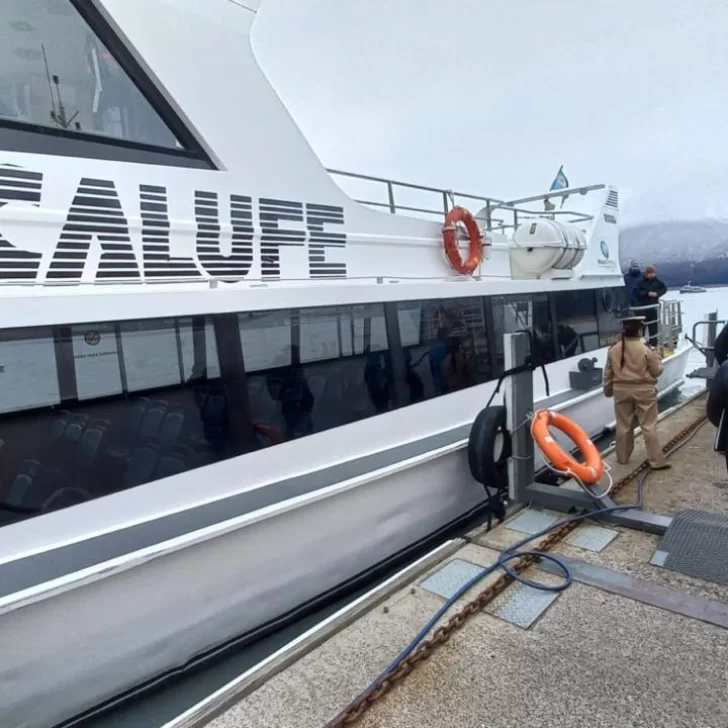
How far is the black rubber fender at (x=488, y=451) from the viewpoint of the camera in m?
4.16

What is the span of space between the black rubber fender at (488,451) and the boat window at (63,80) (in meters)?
2.95

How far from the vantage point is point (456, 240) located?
5.17m

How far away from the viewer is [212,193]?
3.55 meters

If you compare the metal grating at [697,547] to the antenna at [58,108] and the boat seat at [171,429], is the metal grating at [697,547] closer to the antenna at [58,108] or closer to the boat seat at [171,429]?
the boat seat at [171,429]

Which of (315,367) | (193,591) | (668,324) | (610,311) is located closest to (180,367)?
(315,367)

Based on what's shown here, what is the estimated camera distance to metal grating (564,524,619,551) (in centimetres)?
332

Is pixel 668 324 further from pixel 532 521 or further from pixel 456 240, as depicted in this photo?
pixel 532 521

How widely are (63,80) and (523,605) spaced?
377 cm

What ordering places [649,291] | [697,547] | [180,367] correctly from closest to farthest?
[180,367] < [697,547] < [649,291]

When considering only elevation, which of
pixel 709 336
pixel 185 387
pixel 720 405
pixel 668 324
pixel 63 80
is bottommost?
pixel 709 336

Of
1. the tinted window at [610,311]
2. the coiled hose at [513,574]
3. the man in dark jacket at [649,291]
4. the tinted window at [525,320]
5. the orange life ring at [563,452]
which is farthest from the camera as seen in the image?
the man in dark jacket at [649,291]

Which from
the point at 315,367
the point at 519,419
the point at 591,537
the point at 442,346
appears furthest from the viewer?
the point at 442,346

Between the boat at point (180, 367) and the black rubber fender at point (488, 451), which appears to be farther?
the black rubber fender at point (488, 451)

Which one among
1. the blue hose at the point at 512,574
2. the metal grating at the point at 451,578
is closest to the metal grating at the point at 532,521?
the blue hose at the point at 512,574
